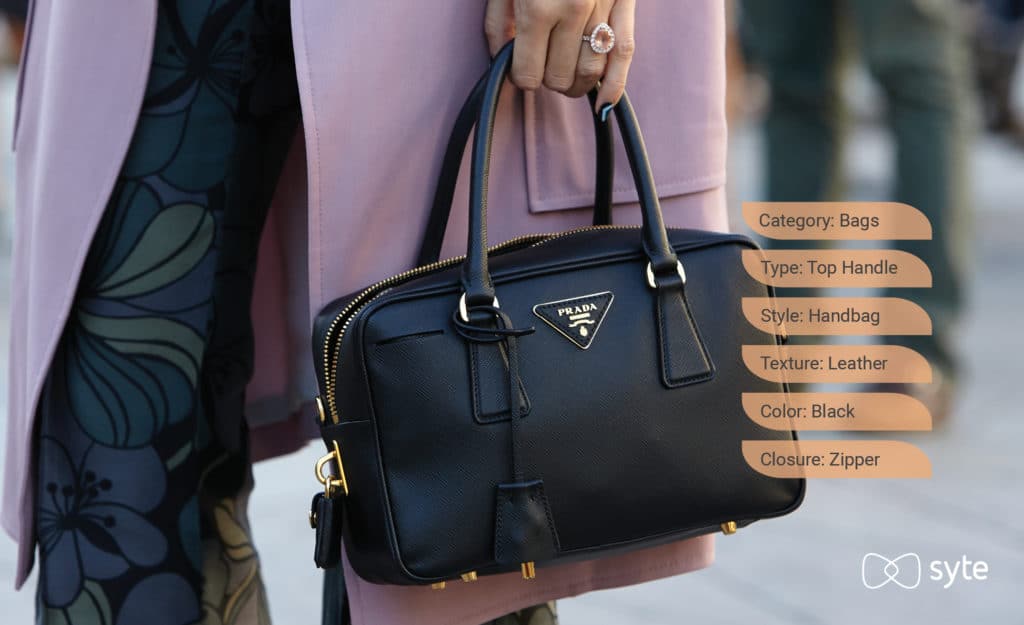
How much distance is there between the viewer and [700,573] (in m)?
2.27

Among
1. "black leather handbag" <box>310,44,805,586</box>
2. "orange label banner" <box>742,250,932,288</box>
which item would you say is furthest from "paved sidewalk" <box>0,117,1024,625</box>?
"black leather handbag" <box>310,44,805,586</box>

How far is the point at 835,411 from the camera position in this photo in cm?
171

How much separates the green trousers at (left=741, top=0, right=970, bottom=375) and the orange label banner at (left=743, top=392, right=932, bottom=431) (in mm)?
205

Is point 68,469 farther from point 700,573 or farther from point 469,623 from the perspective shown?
point 700,573

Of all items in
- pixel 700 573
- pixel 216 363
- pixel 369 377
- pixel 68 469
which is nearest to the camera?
pixel 369 377

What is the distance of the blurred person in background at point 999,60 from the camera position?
5.73 metres

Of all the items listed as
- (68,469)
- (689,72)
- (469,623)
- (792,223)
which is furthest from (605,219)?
(68,469)

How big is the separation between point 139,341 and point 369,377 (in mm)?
281

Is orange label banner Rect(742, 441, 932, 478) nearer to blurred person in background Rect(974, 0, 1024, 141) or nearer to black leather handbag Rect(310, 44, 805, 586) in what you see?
black leather handbag Rect(310, 44, 805, 586)

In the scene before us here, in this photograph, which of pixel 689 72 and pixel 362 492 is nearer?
pixel 362 492

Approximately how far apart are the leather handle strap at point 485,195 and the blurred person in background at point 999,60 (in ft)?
16.8

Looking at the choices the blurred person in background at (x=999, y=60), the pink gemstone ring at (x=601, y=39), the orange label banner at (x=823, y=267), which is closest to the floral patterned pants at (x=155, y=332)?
the pink gemstone ring at (x=601, y=39)

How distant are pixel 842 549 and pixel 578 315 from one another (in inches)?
54.4

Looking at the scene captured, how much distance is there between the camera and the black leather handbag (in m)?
1.11
